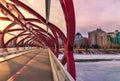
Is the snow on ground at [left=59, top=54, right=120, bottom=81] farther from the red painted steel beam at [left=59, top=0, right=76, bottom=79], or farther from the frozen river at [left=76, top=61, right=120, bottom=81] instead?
the red painted steel beam at [left=59, top=0, right=76, bottom=79]

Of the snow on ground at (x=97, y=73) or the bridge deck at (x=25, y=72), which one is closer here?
the bridge deck at (x=25, y=72)

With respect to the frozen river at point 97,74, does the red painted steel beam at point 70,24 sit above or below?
above

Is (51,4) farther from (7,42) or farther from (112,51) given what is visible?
(112,51)

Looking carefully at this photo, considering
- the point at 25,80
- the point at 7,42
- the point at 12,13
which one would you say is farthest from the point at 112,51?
the point at 25,80

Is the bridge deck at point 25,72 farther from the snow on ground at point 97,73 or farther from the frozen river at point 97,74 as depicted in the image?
the frozen river at point 97,74

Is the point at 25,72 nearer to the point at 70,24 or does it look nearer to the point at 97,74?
the point at 70,24

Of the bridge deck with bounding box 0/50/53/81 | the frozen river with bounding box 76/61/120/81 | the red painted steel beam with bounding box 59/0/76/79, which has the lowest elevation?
the frozen river with bounding box 76/61/120/81

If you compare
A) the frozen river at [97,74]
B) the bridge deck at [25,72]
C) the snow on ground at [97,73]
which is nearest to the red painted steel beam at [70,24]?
the bridge deck at [25,72]

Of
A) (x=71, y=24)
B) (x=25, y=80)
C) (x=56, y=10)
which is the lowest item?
(x=25, y=80)

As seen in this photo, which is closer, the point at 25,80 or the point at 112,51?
the point at 25,80

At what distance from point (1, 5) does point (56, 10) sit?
529 centimetres

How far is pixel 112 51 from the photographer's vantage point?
199m

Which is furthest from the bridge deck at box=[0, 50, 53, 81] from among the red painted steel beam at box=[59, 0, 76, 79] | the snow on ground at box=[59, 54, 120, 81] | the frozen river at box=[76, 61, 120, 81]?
the frozen river at box=[76, 61, 120, 81]

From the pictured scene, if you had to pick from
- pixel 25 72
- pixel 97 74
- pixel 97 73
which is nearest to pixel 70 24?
pixel 25 72
